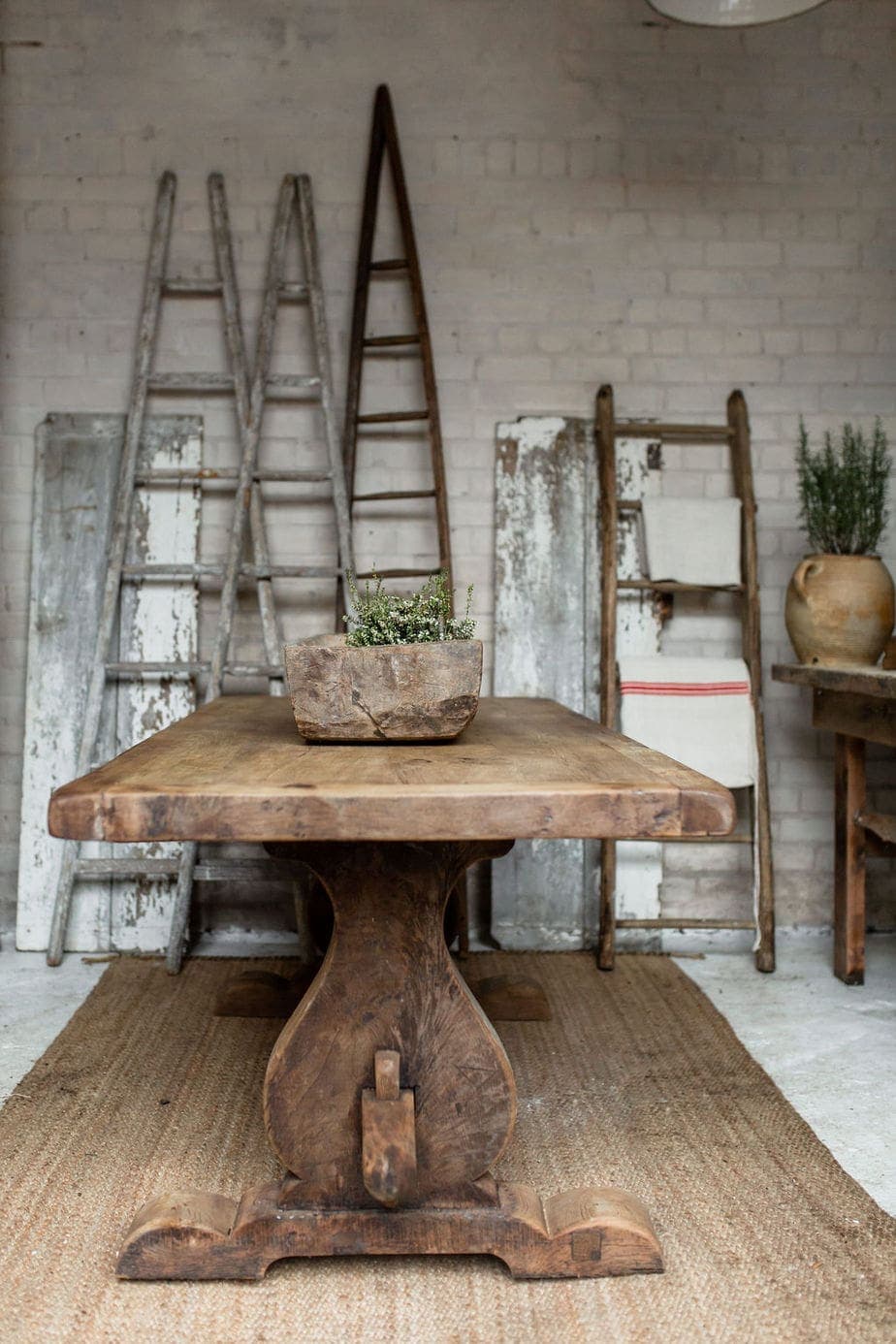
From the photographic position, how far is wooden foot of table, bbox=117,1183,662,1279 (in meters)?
1.93

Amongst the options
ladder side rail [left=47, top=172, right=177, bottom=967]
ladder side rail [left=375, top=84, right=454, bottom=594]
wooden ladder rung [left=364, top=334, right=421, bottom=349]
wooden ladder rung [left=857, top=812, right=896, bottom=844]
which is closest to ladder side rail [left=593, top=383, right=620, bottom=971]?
ladder side rail [left=375, top=84, right=454, bottom=594]

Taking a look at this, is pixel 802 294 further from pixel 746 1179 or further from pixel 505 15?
pixel 746 1179

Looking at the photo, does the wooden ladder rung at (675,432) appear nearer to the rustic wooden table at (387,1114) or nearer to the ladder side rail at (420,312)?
the ladder side rail at (420,312)

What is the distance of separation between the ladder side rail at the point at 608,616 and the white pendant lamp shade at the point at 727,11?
1184mm

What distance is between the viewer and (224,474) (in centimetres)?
385

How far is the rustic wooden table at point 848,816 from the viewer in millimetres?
3457

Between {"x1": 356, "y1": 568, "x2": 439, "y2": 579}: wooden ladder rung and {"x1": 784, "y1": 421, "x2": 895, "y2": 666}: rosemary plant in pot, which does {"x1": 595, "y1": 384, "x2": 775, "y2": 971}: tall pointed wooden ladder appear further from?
{"x1": 356, "y1": 568, "x2": 439, "y2": 579}: wooden ladder rung

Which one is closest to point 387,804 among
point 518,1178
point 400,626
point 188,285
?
point 400,626

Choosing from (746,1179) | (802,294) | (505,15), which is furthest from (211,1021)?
(505,15)

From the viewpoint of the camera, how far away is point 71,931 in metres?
3.85

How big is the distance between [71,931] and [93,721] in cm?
70

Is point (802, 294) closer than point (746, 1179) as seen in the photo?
No

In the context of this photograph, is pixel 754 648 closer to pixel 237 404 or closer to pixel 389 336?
pixel 389 336

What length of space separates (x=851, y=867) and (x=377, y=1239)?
2.15 m
